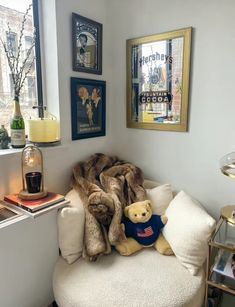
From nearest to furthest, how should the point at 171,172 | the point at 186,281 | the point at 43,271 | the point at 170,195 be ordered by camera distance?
1. the point at 186,281
2. the point at 43,271
3. the point at 170,195
4. the point at 171,172

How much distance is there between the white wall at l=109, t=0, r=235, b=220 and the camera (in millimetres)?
1532

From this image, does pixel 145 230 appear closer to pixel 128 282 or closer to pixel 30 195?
pixel 128 282

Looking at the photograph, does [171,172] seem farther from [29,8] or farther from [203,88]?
[29,8]

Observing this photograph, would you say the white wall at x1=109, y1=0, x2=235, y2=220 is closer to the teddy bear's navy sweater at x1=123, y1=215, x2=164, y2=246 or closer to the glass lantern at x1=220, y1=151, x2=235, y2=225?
the glass lantern at x1=220, y1=151, x2=235, y2=225

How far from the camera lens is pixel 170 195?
1737mm

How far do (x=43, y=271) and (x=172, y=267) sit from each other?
747 millimetres

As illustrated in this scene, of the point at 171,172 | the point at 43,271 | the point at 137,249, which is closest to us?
the point at 43,271

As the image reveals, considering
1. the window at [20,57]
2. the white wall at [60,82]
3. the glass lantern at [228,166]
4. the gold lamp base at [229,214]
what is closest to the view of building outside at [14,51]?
the window at [20,57]

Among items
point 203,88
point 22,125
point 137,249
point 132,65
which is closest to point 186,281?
point 137,249

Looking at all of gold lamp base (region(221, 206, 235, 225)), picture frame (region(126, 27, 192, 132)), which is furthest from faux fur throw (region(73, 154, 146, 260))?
gold lamp base (region(221, 206, 235, 225))

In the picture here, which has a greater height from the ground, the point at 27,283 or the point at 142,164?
the point at 142,164

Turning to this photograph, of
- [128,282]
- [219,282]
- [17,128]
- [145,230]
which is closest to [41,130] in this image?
[17,128]

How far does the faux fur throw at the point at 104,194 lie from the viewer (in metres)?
1.45

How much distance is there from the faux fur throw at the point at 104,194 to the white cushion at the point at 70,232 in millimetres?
44
